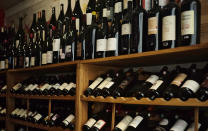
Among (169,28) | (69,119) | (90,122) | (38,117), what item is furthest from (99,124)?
(38,117)

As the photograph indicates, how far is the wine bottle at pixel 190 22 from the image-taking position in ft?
3.40

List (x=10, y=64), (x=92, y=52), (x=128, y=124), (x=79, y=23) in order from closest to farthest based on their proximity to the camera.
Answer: (x=128, y=124)
(x=92, y=52)
(x=79, y=23)
(x=10, y=64)

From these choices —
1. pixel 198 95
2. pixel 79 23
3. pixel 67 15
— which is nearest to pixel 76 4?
pixel 67 15

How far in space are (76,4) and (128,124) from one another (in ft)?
4.49

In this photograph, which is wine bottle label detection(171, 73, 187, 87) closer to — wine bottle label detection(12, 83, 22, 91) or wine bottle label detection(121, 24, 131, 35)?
wine bottle label detection(121, 24, 131, 35)

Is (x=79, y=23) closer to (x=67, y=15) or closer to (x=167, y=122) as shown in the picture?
(x=67, y=15)

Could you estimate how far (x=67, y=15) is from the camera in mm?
2352

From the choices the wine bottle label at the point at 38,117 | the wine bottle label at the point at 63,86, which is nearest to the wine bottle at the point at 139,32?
the wine bottle label at the point at 63,86

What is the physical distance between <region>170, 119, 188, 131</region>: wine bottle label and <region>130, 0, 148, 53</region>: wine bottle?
1.34 ft

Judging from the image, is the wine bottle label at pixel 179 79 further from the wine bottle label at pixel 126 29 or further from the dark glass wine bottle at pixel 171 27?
the wine bottle label at pixel 126 29

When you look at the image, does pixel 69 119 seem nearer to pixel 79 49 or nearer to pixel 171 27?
pixel 79 49

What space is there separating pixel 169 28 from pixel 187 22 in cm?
9

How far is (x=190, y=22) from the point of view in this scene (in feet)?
3.39

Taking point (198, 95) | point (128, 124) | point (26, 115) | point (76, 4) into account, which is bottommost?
point (26, 115)
